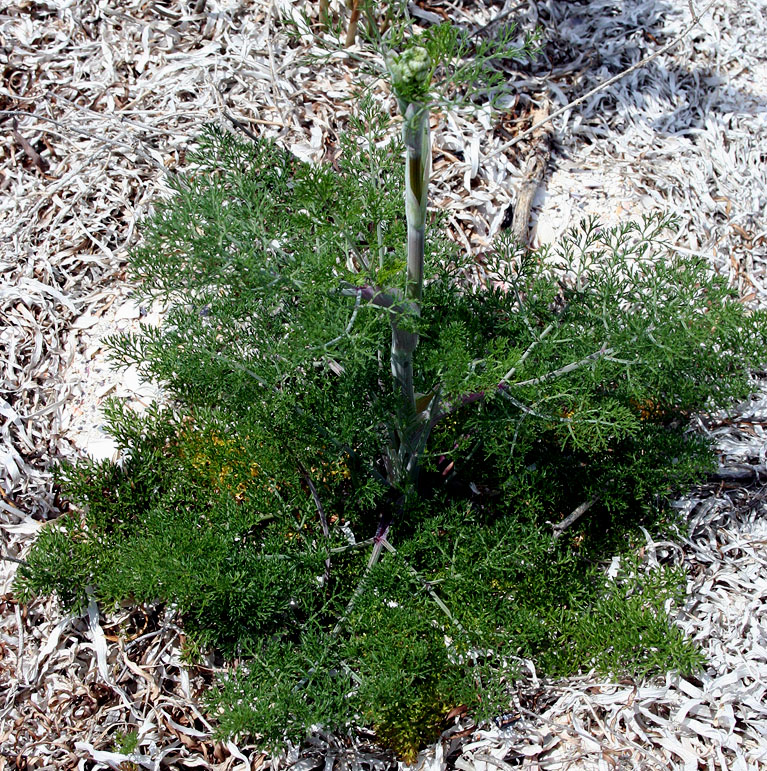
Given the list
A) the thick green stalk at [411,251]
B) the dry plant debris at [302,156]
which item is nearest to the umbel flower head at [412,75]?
the thick green stalk at [411,251]

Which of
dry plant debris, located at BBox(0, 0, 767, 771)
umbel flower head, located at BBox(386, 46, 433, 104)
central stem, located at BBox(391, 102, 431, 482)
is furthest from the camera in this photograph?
dry plant debris, located at BBox(0, 0, 767, 771)

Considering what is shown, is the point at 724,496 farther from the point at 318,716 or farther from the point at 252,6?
the point at 252,6

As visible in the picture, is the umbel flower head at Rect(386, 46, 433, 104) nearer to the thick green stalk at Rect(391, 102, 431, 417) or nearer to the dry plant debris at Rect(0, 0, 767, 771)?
the thick green stalk at Rect(391, 102, 431, 417)

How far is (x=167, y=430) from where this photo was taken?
87.4 inches

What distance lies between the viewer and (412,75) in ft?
3.90

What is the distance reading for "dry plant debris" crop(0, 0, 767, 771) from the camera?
192cm

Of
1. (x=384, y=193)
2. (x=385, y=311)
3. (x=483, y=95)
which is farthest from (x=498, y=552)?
(x=483, y=95)

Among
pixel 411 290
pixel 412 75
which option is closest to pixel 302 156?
pixel 411 290

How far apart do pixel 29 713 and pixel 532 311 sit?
1.71 metres

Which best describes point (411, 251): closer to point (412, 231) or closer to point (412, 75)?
point (412, 231)

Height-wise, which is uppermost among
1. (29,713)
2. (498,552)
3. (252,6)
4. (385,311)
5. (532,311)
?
(252,6)

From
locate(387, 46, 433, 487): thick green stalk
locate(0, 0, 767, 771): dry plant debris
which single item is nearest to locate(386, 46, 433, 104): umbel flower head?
locate(387, 46, 433, 487): thick green stalk

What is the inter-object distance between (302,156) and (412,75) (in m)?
1.63

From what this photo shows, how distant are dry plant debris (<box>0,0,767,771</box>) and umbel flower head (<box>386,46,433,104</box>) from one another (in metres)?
1.41
